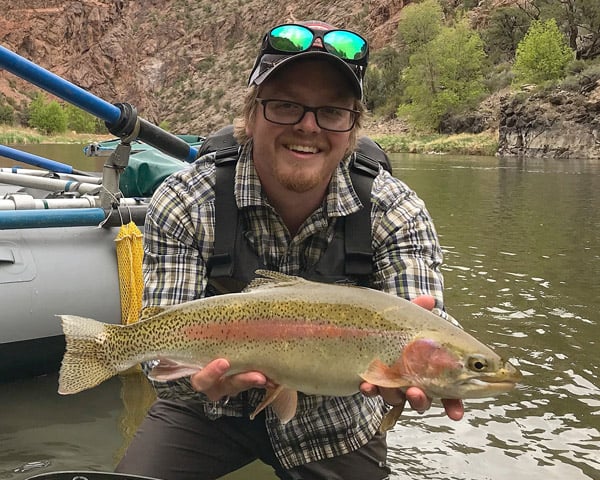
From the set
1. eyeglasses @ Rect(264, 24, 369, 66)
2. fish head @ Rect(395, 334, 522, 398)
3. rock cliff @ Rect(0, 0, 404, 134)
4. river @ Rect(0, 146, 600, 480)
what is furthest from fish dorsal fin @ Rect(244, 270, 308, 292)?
rock cliff @ Rect(0, 0, 404, 134)

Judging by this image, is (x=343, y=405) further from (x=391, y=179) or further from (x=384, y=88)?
(x=384, y=88)

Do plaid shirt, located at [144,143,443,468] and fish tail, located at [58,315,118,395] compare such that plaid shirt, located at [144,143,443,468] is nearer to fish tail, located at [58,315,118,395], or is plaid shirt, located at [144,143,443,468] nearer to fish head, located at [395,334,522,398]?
fish tail, located at [58,315,118,395]

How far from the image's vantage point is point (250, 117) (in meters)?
2.68

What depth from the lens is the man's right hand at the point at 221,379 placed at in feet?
6.83

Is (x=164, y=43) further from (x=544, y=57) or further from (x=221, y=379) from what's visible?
(x=221, y=379)

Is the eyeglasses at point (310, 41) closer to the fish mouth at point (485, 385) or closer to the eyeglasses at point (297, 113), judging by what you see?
the eyeglasses at point (297, 113)

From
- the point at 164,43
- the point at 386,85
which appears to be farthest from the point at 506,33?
the point at 164,43

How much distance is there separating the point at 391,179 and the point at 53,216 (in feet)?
7.47

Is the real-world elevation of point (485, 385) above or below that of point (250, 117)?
below

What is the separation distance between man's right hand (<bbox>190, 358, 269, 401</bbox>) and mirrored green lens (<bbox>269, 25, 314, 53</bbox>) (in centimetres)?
121

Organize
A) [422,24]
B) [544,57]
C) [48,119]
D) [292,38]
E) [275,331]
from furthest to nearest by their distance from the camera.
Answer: [48,119]
[422,24]
[544,57]
[292,38]
[275,331]

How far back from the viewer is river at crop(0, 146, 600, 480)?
3.48m

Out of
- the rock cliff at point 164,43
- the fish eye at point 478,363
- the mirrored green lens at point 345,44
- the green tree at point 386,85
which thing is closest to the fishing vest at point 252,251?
the mirrored green lens at point 345,44

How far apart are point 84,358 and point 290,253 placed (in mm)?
888
